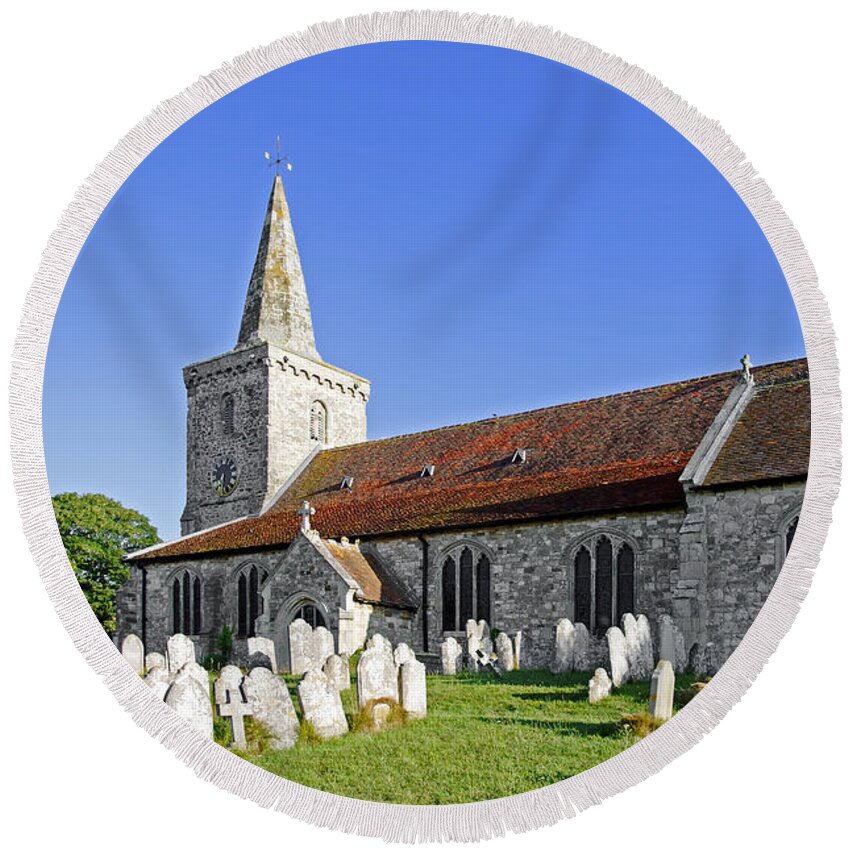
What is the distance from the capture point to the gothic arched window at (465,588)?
1512cm

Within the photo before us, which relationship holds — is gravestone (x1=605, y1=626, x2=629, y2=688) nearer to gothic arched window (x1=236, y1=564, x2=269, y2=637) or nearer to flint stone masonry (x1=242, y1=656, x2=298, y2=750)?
flint stone masonry (x1=242, y1=656, x2=298, y2=750)

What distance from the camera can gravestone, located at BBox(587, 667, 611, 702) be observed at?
858 cm

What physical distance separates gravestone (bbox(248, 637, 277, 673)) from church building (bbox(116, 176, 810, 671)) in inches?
25.6

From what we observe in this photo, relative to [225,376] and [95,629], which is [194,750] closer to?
[95,629]

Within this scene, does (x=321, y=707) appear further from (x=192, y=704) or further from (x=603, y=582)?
(x=603, y=582)

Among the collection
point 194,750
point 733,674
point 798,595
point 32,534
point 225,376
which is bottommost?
point 194,750

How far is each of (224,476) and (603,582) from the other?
1118 cm

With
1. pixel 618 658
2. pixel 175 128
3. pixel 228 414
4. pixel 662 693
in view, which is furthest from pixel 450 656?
pixel 228 414

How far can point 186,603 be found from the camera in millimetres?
18672

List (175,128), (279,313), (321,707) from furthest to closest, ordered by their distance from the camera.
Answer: (279,313) < (321,707) < (175,128)

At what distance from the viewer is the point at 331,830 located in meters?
6.16

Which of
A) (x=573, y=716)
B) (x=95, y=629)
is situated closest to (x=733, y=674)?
(x=573, y=716)

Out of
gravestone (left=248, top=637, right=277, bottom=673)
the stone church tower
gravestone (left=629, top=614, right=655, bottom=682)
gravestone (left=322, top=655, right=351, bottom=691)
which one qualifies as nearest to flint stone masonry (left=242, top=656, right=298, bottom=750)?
gravestone (left=322, top=655, right=351, bottom=691)

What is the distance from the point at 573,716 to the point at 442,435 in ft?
37.9
